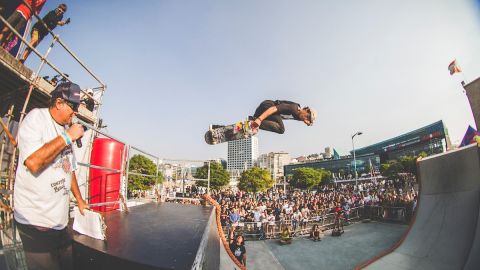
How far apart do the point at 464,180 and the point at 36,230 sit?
381 inches

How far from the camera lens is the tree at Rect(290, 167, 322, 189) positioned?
66.0 meters

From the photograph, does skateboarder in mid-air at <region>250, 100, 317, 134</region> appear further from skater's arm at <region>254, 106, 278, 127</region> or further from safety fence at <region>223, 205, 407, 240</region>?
safety fence at <region>223, 205, 407, 240</region>

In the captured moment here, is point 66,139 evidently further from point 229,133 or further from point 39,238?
point 229,133

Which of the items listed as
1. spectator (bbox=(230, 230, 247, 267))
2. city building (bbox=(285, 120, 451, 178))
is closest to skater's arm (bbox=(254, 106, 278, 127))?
spectator (bbox=(230, 230, 247, 267))

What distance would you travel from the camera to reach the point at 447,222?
6598 millimetres

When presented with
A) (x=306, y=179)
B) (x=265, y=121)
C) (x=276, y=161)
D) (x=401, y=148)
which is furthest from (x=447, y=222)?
(x=276, y=161)

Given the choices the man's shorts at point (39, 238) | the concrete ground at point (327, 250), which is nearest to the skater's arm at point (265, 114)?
the man's shorts at point (39, 238)

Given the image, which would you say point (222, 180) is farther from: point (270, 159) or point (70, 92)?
point (270, 159)

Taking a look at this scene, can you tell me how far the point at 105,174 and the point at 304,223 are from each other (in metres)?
11.8

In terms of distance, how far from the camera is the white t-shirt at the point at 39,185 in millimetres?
1626

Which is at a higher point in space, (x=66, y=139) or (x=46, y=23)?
(x=46, y=23)

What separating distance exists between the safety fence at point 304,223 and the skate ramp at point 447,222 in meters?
6.09

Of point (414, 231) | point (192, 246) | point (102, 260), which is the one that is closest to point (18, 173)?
point (102, 260)

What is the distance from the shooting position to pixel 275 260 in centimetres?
929
